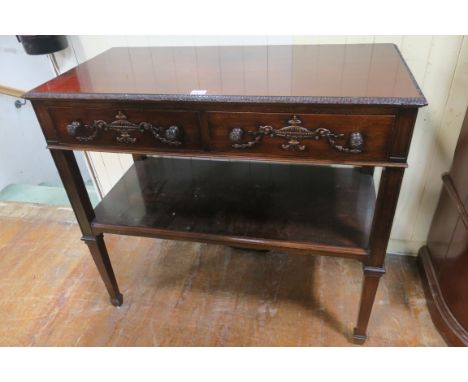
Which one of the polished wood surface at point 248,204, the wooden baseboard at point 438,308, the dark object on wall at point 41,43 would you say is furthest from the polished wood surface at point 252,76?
the wooden baseboard at point 438,308

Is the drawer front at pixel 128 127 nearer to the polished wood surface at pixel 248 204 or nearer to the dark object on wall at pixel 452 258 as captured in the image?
the polished wood surface at pixel 248 204

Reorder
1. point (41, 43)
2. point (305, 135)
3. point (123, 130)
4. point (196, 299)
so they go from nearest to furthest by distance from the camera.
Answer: point (305, 135), point (123, 130), point (41, 43), point (196, 299)

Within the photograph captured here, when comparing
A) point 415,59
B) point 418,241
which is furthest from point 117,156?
point 418,241

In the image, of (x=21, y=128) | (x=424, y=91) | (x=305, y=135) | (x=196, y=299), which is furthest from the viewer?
(x=21, y=128)

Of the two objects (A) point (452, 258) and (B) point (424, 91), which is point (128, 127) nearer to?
(B) point (424, 91)

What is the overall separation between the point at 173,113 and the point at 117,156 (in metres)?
0.86

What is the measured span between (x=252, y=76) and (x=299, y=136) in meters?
0.22

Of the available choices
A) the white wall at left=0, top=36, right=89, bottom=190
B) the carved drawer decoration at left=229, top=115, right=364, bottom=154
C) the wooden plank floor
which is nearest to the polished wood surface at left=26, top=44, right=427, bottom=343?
the carved drawer decoration at left=229, top=115, right=364, bottom=154

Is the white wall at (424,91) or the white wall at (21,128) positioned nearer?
the white wall at (424,91)

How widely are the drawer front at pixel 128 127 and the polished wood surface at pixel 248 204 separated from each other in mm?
312

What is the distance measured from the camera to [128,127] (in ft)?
3.07

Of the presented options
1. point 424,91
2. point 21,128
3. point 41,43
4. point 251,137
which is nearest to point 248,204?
point 251,137

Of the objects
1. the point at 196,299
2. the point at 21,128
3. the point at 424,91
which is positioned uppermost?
the point at 424,91

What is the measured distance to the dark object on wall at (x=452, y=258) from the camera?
1162 mm
